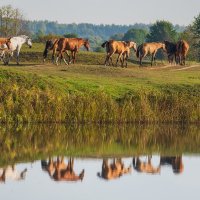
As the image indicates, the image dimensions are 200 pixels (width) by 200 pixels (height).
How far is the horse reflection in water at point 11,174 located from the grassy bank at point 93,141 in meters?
1.20

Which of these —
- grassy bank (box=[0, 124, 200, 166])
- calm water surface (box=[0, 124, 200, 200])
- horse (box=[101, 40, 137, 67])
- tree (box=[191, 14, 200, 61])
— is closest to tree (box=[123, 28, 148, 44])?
tree (box=[191, 14, 200, 61])

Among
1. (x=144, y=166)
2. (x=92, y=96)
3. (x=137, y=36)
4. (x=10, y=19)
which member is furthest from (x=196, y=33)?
(x=137, y=36)

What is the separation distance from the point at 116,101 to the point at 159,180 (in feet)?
54.1

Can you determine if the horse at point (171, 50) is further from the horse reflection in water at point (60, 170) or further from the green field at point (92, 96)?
the horse reflection in water at point (60, 170)

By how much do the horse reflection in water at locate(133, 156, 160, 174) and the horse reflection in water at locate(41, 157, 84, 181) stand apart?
6.15 ft

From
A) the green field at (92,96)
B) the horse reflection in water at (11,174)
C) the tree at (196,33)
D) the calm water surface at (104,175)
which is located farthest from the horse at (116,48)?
the tree at (196,33)

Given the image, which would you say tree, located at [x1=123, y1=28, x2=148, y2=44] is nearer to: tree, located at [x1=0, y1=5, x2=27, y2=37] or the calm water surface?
tree, located at [x1=0, y1=5, x2=27, y2=37]

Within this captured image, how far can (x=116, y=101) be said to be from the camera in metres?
40.7

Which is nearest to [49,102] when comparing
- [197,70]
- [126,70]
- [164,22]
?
[126,70]

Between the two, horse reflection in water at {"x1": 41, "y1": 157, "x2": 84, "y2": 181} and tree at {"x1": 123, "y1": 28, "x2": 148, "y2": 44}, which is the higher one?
horse reflection in water at {"x1": 41, "y1": 157, "x2": 84, "y2": 181}

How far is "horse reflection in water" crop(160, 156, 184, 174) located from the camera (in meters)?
26.5

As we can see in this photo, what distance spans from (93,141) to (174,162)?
5.39 meters

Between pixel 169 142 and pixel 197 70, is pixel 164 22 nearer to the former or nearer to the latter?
pixel 197 70

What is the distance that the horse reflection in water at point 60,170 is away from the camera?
24.5m
